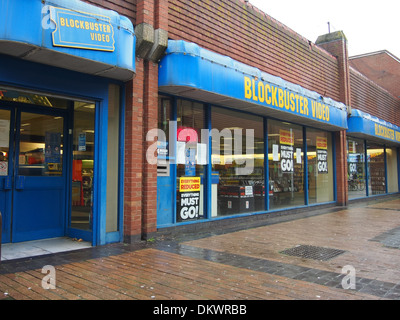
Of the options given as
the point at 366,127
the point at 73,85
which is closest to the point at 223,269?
the point at 73,85

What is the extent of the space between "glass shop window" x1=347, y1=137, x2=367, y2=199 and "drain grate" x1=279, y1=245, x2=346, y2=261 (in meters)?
9.07

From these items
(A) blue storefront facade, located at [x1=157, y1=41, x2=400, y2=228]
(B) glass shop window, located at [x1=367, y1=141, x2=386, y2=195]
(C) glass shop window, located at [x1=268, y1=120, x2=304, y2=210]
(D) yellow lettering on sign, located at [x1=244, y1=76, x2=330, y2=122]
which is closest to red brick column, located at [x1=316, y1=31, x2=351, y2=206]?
(A) blue storefront facade, located at [x1=157, y1=41, x2=400, y2=228]

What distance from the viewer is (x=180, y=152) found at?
23.4 feet

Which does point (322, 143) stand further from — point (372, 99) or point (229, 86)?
point (229, 86)

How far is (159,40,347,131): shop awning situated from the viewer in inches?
246

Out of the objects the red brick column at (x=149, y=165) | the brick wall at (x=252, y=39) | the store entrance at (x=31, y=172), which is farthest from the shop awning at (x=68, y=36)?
the brick wall at (x=252, y=39)

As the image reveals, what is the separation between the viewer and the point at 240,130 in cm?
898

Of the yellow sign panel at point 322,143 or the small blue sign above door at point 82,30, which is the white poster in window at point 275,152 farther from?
the small blue sign above door at point 82,30

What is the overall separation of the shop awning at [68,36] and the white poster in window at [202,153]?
8.74ft

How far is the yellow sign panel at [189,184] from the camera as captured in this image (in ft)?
23.5

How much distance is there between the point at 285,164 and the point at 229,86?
4468 millimetres

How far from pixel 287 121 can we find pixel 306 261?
6379mm

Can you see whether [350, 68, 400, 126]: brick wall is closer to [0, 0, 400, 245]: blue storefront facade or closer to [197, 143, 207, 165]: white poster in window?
[0, 0, 400, 245]: blue storefront facade
